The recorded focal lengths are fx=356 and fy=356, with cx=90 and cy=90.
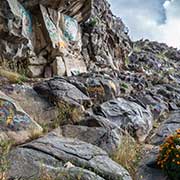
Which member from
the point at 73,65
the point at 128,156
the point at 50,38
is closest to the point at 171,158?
the point at 128,156

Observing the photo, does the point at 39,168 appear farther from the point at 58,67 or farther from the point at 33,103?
the point at 58,67

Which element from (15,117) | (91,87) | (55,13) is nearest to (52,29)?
(55,13)

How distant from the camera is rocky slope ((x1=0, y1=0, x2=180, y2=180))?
539cm

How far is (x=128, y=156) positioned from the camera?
667cm

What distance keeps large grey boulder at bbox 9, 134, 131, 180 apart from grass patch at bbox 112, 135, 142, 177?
0.51m

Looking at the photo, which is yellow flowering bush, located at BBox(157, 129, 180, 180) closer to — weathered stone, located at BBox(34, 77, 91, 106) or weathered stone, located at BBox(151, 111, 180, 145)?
weathered stone, located at BBox(151, 111, 180, 145)

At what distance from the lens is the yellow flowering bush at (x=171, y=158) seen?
20.3 ft

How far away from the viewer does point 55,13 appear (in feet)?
42.4

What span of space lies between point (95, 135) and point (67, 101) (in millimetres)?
1570

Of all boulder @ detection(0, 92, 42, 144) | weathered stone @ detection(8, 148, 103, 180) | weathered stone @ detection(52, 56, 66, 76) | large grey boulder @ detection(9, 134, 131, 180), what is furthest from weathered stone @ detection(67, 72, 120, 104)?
weathered stone @ detection(8, 148, 103, 180)

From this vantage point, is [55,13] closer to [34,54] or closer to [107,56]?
[34,54]

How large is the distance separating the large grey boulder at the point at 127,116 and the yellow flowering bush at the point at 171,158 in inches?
75.0

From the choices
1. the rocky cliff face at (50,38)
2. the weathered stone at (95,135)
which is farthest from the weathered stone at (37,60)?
the weathered stone at (95,135)

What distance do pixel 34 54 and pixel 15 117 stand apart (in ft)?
18.5
